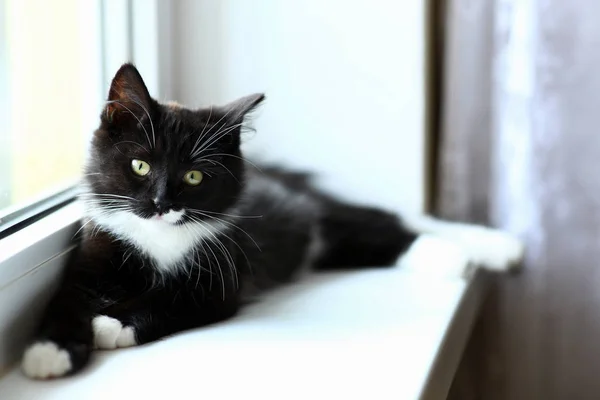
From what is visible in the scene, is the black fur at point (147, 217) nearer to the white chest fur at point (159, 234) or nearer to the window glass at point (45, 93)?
the white chest fur at point (159, 234)

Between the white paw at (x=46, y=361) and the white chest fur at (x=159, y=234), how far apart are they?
0.23 metres

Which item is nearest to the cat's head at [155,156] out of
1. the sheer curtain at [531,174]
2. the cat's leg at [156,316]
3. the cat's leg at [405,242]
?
the cat's leg at [156,316]

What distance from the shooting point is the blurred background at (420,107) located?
1469mm

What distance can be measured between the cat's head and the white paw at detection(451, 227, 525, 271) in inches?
24.3

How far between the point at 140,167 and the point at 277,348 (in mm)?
346

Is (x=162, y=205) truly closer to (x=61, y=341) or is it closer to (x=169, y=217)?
(x=169, y=217)

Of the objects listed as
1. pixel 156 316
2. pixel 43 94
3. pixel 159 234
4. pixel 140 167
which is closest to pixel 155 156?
pixel 140 167

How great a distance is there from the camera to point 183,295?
1200mm

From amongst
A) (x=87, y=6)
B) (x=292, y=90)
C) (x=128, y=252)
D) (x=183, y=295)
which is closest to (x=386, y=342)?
(x=183, y=295)

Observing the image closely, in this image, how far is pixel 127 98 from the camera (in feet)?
3.67

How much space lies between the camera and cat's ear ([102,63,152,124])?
1.09m

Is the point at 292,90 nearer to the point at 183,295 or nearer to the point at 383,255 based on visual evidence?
the point at 383,255

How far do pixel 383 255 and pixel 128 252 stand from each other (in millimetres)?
592

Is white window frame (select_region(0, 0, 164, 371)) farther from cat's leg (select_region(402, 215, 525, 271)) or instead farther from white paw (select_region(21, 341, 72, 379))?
cat's leg (select_region(402, 215, 525, 271))
